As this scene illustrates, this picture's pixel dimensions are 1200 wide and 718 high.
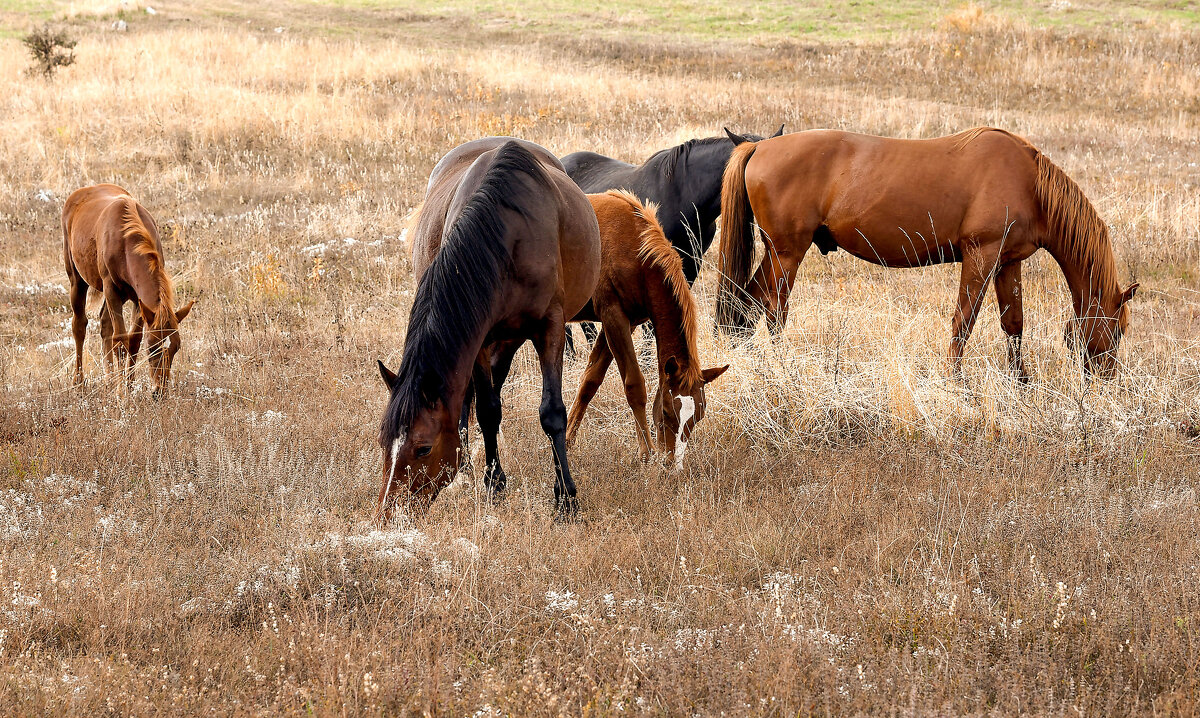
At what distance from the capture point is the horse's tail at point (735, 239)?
7184 mm

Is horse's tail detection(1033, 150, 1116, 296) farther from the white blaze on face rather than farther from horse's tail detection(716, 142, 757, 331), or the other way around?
the white blaze on face

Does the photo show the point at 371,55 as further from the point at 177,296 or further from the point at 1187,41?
the point at 1187,41

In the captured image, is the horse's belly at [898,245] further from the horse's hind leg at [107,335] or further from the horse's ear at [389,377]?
the horse's hind leg at [107,335]

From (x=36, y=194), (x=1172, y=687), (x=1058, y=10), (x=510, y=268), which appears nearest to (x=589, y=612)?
(x=510, y=268)

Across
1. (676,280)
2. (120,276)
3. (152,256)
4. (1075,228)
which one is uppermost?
(1075,228)

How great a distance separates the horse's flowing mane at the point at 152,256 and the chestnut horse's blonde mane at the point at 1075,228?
633cm

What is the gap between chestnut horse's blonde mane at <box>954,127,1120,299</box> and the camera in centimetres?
615

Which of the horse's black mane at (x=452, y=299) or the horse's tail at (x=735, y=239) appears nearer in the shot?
the horse's black mane at (x=452, y=299)

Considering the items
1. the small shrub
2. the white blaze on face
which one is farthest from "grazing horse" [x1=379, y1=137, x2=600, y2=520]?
the small shrub

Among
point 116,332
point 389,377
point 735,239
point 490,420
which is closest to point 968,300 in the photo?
point 735,239

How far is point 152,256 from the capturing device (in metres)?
6.57

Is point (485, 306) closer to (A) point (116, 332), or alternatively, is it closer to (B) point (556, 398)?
(B) point (556, 398)

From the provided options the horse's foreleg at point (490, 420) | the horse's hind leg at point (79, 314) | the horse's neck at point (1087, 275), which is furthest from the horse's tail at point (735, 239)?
the horse's hind leg at point (79, 314)

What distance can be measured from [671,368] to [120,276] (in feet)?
15.0
